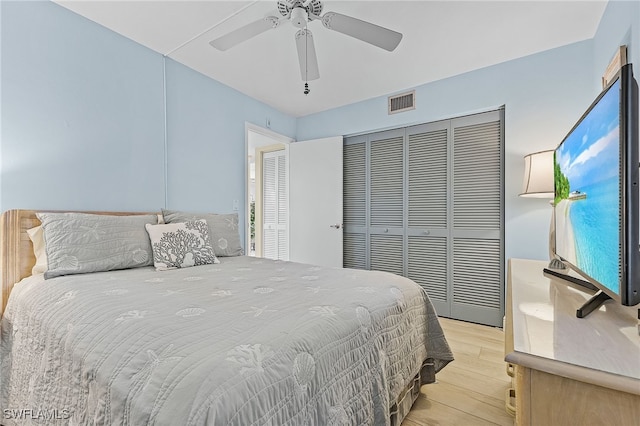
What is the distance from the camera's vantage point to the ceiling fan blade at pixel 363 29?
1.71 m

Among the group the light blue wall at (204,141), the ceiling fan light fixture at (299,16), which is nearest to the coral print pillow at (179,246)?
the light blue wall at (204,141)

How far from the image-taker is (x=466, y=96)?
10.1ft

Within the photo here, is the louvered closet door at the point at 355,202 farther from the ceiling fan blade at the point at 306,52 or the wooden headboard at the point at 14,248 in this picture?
the wooden headboard at the point at 14,248

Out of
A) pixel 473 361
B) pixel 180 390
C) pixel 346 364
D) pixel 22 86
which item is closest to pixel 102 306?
pixel 180 390

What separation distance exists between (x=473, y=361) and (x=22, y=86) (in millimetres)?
3588

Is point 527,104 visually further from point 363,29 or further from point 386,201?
point 363,29

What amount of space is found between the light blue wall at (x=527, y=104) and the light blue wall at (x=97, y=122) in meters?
2.55

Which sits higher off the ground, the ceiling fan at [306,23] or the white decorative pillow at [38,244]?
the ceiling fan at [306,23]

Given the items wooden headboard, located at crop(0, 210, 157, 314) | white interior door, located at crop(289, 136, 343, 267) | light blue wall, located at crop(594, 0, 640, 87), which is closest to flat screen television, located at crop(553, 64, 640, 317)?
light blue wall, located at crop(594, 0, 640, 87)

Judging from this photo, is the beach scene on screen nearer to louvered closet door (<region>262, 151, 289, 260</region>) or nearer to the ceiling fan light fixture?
the ceiling fan light fixture

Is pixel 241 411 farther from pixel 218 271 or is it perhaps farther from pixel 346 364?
pixel 218 271

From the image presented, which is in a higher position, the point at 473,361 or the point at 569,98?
the point at 569,98

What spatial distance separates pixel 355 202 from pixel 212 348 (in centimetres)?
322

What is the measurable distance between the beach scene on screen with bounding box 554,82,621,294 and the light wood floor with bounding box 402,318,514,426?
3.22ft
